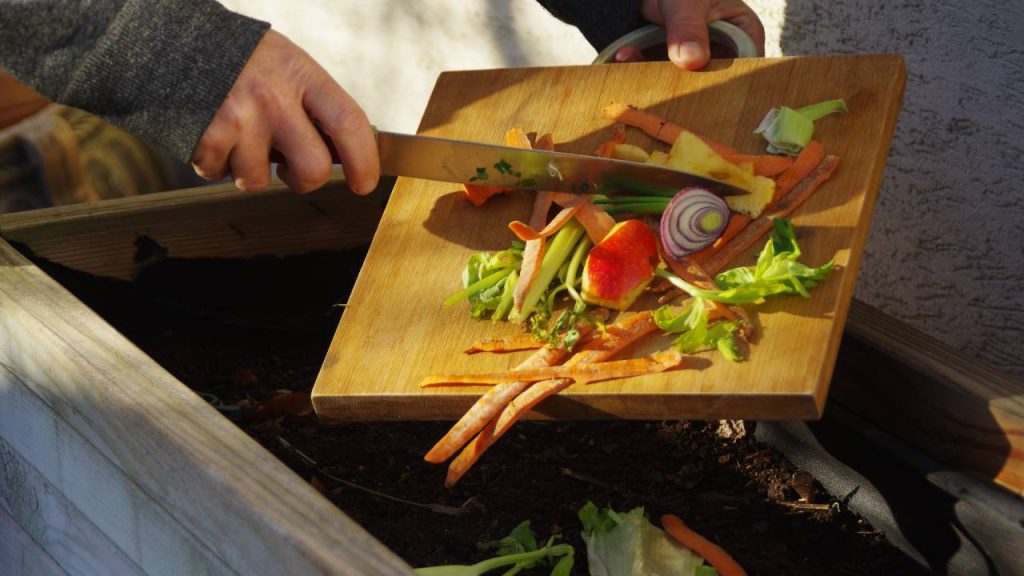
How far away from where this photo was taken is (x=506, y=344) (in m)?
1.58

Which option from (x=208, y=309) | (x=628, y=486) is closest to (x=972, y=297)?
(x=628, y=486)

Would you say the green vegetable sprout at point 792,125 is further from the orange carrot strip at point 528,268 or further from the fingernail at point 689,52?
the orange carrot strip at point 528,268

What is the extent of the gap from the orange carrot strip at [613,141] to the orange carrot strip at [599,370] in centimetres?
43

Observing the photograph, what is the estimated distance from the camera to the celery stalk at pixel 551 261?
5.31ft

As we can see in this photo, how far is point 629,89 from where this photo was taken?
77.0 inches

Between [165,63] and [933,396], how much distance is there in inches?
44.7

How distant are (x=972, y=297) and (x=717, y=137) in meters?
0.80

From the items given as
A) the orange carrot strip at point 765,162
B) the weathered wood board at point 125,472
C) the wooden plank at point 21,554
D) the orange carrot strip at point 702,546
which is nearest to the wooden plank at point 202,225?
the weathered wood board at point 125,472

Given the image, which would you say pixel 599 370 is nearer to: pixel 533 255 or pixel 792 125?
pixel 533 255

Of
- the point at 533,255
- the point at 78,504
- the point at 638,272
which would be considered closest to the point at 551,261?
the point at 533,255

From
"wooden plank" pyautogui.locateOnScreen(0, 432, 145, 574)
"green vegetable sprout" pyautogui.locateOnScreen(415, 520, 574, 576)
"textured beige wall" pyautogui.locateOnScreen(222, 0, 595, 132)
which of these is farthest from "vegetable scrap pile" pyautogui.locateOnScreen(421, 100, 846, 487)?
"textured beige wall" pyautogui.locateOnScreen(222, 0, 595, 132)

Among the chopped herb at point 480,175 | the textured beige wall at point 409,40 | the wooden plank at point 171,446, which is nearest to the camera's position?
the wooden plank at point 171,446

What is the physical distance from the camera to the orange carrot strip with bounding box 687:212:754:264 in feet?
5.19

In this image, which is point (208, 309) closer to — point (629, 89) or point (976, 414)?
point (629, 89)
